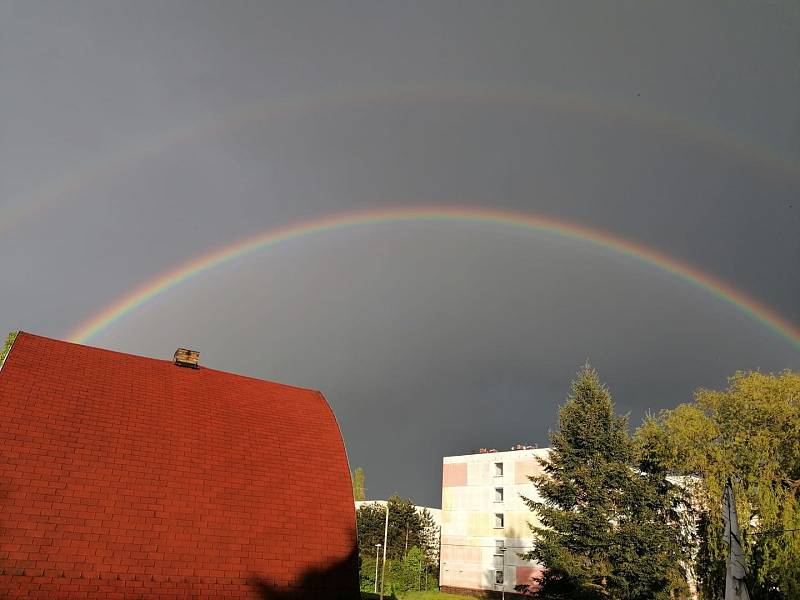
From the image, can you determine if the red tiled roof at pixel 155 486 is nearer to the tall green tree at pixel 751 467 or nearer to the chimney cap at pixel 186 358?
the chimney cap at pixel 186 358

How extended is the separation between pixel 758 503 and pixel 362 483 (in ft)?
233

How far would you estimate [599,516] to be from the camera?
27.2 meters

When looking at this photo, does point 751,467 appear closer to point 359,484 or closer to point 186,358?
point 186,358

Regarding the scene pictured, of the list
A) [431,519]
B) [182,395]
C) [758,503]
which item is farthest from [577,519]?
[431,519]

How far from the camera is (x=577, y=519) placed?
90.4 feet

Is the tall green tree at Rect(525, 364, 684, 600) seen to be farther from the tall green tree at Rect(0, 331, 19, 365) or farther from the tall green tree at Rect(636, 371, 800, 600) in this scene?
the tall green tree at Rect(0, 331, 19, 365)

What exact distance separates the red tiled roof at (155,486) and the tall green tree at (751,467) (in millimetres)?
16844

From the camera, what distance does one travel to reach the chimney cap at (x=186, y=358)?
62.3 ft

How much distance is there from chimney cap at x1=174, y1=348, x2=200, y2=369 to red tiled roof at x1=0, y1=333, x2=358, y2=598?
556mm

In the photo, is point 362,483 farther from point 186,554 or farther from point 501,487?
point 186,554

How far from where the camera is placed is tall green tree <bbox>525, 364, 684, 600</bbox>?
26.0 metres

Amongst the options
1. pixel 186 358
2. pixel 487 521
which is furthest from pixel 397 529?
pixel 186 358

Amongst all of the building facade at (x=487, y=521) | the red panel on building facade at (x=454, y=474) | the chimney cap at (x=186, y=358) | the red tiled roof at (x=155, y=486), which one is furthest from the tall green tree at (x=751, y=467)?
the red panel on building facade at (x=454, y=474)

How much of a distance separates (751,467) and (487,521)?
33.5m
